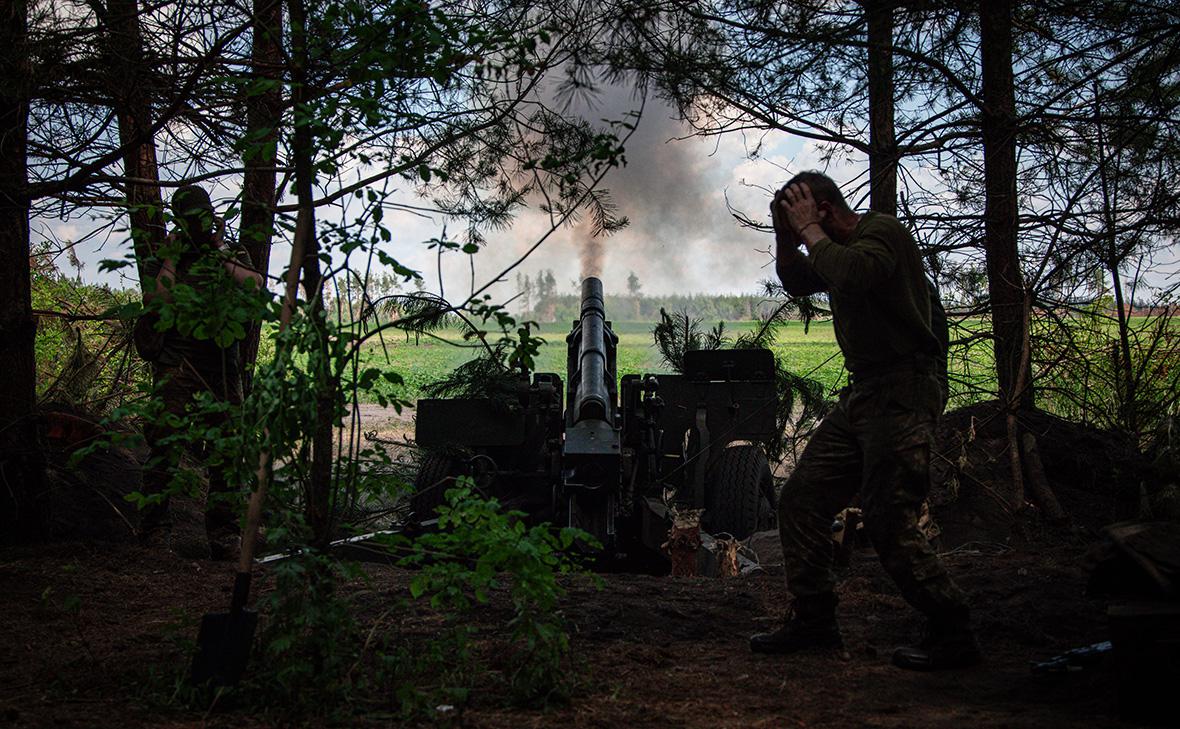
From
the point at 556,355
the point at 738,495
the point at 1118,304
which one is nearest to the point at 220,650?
the point at 738,495

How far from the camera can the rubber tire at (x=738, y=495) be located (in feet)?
25.2

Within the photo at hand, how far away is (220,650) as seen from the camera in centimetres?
319

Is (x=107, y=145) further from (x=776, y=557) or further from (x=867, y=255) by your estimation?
(x=776, y=557)

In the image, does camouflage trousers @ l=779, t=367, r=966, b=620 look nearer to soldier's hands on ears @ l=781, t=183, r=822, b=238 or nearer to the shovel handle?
soldier's hands on ears @ l=781, t=183, r=822, b=238

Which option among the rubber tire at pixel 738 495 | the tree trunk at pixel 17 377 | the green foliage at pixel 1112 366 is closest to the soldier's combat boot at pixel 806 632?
the green foliage at pixel 1112 366

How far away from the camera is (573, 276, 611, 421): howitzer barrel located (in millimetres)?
6984

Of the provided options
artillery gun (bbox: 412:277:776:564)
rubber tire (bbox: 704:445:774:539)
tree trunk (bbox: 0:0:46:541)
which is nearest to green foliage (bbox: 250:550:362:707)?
tree trunk (bbox: 0:0:46:541)

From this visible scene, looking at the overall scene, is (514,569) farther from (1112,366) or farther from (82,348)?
(82,348)

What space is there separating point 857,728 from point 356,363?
6.29 feet

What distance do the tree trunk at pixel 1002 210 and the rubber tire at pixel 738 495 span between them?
6.18 feet

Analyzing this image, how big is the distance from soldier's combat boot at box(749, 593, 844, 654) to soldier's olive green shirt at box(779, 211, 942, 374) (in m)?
0.95

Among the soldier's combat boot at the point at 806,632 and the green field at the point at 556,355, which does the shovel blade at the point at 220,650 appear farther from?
the green field at the point at 556,355

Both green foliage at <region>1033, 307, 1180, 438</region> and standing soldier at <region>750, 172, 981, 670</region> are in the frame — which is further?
green foliage at <region>1033, 307, 1180, 438</region>

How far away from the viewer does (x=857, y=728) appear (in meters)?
3.07
